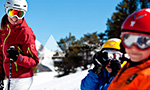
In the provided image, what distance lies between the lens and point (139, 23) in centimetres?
112

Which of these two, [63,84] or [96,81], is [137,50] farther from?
[63,84]

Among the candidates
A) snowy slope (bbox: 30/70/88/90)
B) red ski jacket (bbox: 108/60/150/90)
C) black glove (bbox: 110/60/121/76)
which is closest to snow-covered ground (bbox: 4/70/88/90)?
snowy slope (bbox: 30/70/88/90)

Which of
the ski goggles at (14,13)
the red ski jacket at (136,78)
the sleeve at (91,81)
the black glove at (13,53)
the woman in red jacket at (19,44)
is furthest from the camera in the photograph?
the ski goggles at (14,13)

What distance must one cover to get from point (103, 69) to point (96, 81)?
0.47ft

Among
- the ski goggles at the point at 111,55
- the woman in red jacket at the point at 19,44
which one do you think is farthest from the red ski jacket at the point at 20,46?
the ski goggles at the point at 111,55

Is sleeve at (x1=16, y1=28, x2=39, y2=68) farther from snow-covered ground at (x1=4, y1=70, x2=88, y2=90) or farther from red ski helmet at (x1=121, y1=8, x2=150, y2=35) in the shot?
snow-covered ground at (x1=4, y1=70, x2=88, y2=90)

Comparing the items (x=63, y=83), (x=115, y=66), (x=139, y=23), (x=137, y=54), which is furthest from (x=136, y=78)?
(x=63, y=83)

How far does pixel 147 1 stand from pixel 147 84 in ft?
82.4

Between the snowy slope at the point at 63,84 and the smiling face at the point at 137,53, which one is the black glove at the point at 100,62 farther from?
the snowy slope at the point at 63,84

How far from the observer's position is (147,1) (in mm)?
24078

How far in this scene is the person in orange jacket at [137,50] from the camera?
1.06 metres

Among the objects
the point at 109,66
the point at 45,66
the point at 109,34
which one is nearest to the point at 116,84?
the point at 109,66

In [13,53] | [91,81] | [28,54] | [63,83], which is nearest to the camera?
[91,81]

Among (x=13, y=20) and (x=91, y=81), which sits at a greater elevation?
(x=13, y=20)
